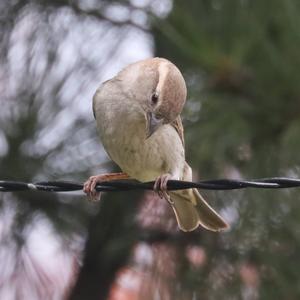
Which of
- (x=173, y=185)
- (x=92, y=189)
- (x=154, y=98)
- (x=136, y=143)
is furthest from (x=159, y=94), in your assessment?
(x=173, y=185)

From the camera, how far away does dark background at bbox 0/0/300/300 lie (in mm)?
3830

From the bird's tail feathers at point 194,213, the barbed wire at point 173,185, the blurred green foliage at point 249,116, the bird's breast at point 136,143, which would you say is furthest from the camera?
the blurred green foliage at point 249,116

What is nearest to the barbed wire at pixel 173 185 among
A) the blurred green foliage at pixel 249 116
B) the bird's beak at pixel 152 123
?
the bird's beak at pixel 152 123

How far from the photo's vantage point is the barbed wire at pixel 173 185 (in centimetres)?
249

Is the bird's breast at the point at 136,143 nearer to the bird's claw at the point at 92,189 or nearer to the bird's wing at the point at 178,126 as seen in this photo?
the bird's wing at the point at 178,126

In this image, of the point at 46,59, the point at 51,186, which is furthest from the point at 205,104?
the point at 51,186

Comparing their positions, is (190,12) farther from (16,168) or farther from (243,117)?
(16,168)

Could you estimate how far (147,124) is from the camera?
3.24 meters

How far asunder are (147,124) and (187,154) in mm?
712

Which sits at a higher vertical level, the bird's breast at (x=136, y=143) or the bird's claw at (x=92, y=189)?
the bird's breast at (x=136, y=143)

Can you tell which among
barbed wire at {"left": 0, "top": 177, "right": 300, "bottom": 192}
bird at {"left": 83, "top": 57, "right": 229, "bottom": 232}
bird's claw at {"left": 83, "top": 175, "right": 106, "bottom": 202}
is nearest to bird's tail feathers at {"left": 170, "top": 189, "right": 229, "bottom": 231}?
bird at {"left": 83, "top": 57, "right": 229, "bottom": 232}

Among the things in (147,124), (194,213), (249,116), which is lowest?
(194,213)

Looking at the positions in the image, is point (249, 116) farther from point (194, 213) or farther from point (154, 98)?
point (154, 98)

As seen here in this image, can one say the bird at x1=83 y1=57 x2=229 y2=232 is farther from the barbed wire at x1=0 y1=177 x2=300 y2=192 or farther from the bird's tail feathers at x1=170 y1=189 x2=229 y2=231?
the barbed wire at x1=0 y1=177 x2=300 y2=192
